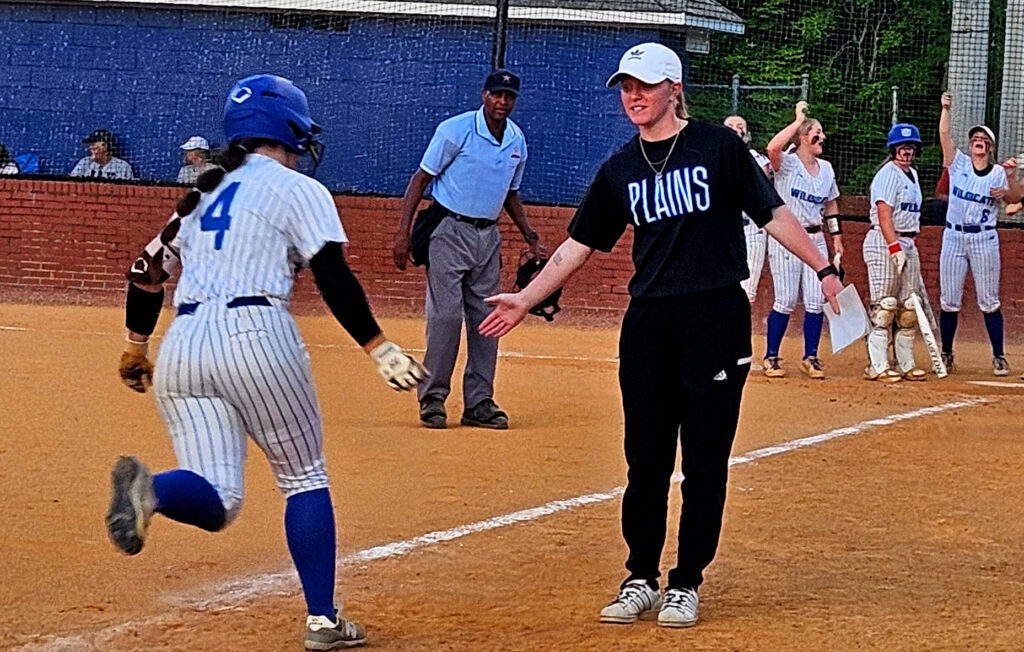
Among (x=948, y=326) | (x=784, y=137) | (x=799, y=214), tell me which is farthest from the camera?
(x=948, y=326)

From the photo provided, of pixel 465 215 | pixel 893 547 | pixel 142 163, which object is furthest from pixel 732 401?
pixel 142 163

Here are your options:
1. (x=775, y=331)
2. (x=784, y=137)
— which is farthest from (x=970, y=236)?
(x=784, y=137)

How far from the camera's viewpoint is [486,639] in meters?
5.06

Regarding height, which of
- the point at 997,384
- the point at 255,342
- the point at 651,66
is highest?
the point at 651,66

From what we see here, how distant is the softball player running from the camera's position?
1276 cm

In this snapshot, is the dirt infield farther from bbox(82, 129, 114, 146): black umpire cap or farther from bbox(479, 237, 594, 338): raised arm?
bbox(82, 129, 114, 146): black umpire cap

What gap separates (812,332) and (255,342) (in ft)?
29.6

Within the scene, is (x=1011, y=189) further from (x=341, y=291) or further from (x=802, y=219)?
(x=341, y=291)

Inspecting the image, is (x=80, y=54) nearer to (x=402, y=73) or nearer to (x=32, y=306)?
(x=402, y=73)

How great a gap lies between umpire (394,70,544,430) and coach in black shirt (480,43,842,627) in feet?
13.2

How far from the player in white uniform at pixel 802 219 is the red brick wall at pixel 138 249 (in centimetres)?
354

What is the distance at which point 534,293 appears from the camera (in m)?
5.49

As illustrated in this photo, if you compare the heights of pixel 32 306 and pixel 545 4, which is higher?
pixel 545 4

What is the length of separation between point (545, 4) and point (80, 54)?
6553mm
